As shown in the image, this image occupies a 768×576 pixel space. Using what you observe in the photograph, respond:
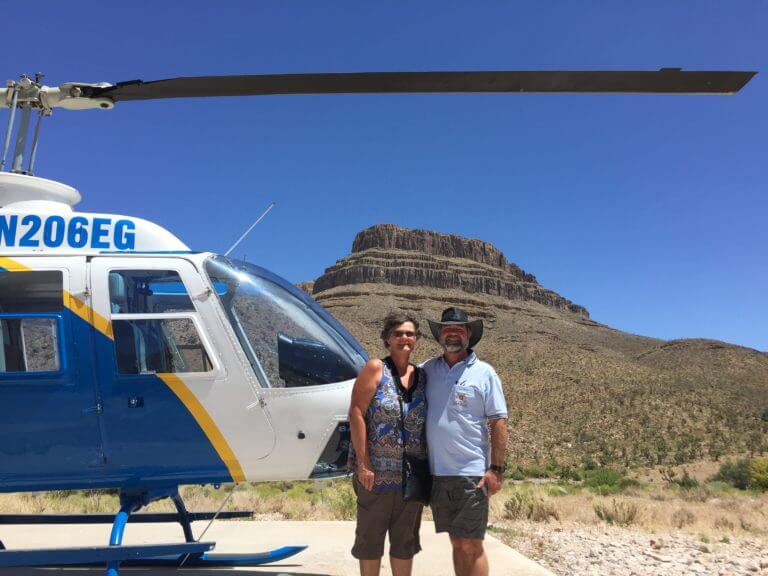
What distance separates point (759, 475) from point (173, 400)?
20.8 metres

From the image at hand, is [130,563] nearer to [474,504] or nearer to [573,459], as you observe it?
[474,504]

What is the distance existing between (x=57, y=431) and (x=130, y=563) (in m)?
2.10

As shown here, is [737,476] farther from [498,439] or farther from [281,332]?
[281,332]

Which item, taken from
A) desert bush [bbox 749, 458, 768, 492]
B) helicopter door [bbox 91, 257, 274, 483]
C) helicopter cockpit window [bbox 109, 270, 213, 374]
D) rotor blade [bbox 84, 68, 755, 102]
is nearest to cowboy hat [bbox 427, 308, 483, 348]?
helicopter door [bbox 91, 257, 274, 483]

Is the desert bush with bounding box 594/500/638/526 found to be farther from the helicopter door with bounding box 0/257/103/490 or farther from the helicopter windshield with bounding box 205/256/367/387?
the helicopter door with bounding box 0/257/103/490

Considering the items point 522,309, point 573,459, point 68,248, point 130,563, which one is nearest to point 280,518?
point 130,563

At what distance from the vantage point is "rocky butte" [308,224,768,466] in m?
34.3

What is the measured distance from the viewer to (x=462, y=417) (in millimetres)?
3693

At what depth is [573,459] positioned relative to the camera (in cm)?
3089

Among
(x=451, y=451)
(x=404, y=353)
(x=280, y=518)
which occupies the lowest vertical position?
(x=280, y=518)

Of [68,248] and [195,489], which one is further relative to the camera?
[195,489]

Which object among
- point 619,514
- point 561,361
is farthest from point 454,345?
point 561,361

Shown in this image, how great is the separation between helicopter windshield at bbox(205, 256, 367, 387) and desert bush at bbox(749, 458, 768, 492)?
62.6 feet

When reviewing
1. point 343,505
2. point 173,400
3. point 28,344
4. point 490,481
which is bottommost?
point 343,505
